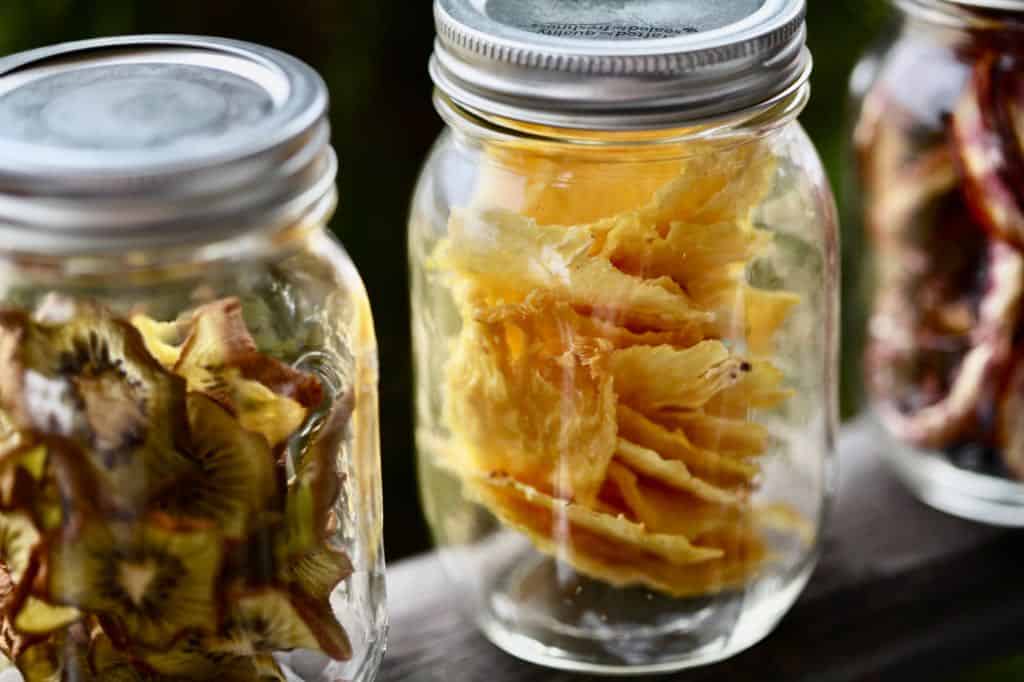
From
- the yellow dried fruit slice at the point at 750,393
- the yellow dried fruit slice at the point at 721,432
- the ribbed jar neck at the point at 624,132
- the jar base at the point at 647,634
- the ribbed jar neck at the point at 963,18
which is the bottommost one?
the jar base at the point at 647,634

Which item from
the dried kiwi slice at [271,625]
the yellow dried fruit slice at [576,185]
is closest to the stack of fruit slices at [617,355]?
the yellow dried fruit slice at [576,185]

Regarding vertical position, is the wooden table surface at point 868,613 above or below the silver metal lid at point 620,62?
below

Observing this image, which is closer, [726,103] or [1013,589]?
[726,103]

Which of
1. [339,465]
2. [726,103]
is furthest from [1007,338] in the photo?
[339,465]

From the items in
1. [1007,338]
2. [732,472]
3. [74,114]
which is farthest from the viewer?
[1007,338]

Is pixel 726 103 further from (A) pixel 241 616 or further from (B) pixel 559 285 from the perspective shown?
(A) pixel 241 616

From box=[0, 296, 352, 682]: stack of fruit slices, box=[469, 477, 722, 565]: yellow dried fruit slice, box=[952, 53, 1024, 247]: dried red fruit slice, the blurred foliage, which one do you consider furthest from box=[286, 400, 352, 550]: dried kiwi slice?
the blurred foliage

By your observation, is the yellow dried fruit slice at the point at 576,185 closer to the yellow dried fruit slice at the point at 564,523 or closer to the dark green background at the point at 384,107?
the yellow dried fruit slice at the point at 564,523
